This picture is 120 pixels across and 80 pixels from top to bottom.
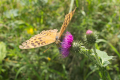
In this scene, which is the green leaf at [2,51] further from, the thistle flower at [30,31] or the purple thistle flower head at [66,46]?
the purple thistle flower head at [66,46]

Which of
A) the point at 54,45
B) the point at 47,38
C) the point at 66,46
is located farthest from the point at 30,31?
the point at 66,46

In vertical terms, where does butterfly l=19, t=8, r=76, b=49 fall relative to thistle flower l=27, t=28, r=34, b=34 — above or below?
below

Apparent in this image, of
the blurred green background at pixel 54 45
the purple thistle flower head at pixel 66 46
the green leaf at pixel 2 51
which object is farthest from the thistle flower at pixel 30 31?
the purple thistle flower head at pixel 66 46

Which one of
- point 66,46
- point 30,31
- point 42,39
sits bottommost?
point 66,46

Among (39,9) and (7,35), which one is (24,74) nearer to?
(7,35)

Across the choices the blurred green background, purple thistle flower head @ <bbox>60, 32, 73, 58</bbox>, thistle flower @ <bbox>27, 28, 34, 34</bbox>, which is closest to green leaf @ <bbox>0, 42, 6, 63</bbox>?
the blurred green background

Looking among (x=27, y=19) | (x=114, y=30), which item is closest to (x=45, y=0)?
(x=27, y=19)

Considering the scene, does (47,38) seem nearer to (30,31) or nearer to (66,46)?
(66,46)

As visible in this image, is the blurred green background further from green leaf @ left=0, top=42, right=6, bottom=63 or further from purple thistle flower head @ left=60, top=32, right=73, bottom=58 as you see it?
purple thistle flower head @ left=60, top=32, right=73, bottom=58
